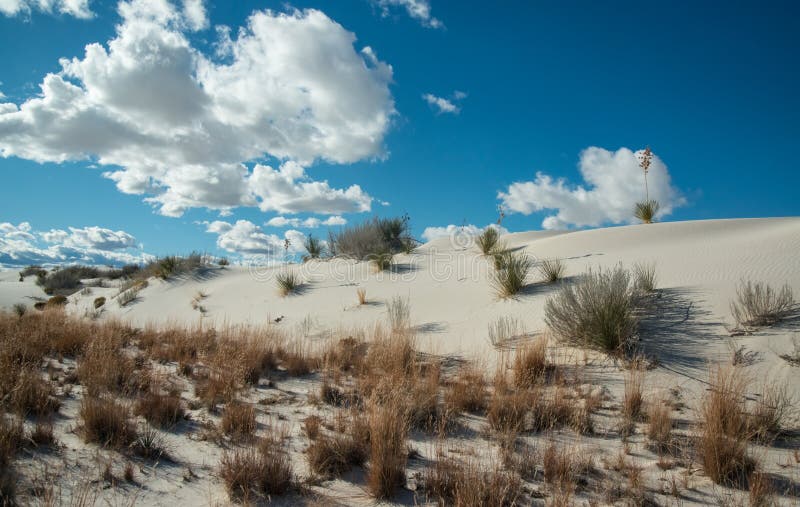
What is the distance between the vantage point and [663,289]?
309 inches

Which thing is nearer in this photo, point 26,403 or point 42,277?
point 26,403

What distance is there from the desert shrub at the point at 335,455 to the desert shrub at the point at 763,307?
599cm

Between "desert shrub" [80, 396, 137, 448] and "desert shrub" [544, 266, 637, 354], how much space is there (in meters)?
5.76

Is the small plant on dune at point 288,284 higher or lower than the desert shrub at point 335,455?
higher

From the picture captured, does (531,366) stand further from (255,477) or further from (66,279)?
(66,279)

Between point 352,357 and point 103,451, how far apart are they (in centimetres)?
382

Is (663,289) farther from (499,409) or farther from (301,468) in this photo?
(301,468)

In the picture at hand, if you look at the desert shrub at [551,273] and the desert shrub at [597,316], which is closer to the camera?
the desert shrub at [597,316]

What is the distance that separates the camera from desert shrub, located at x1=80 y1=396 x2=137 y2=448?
11.4ft

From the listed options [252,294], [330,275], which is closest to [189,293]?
[252,294]

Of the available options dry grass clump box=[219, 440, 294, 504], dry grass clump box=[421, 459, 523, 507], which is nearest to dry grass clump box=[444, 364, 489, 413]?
dry grass clump box=[421, 459, 523, 507]

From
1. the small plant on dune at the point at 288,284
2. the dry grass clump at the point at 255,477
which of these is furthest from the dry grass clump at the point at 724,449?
the small plant on dune at the point at 288,284

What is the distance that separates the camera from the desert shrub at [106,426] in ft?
11.4

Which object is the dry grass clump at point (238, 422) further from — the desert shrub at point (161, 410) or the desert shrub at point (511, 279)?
the desert shrub at point (511, 279)
